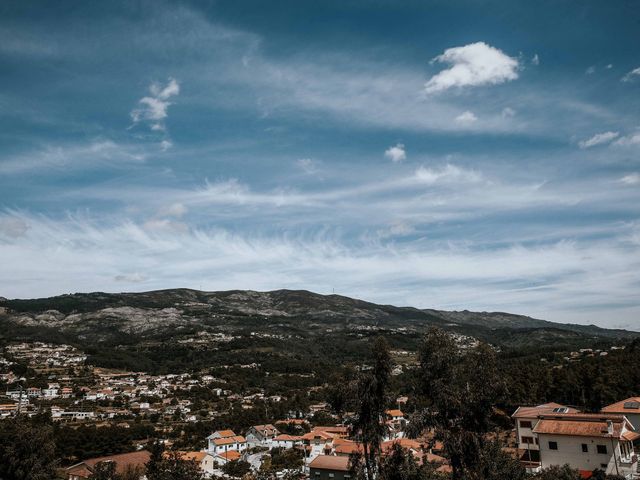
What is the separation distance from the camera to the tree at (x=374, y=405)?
2659 centimetres

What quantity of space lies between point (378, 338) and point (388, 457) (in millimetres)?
6924

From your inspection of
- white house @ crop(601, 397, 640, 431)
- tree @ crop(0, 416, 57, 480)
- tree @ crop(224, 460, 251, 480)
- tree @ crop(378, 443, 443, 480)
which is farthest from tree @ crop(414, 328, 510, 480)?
tree @ crop(224, 460, 251, 480)

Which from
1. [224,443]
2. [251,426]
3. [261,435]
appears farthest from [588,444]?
[251,426]

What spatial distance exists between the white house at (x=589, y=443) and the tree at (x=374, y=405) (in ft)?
88.1

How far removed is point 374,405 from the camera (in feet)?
88.0

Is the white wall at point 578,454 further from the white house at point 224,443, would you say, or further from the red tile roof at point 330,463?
the white house at point 224,443

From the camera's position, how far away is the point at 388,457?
87.1 feet

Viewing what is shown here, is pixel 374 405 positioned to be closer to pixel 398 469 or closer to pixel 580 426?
pixel 398 469

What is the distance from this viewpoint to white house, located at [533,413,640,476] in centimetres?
4162

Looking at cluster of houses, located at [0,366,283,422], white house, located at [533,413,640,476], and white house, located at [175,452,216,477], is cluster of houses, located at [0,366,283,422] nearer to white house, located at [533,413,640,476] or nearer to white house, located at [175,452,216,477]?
white house, located at [175,452,216,477]

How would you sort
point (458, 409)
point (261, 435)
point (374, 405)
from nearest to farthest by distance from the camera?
point (458, 409) → point (374, 405) → point (261, 435)

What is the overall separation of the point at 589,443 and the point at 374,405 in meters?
29.9

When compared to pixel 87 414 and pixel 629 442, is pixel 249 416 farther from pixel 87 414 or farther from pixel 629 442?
pixel 629 442

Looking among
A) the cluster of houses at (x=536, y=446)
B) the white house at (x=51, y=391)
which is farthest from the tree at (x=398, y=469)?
the white house at (x=51, y=391)
